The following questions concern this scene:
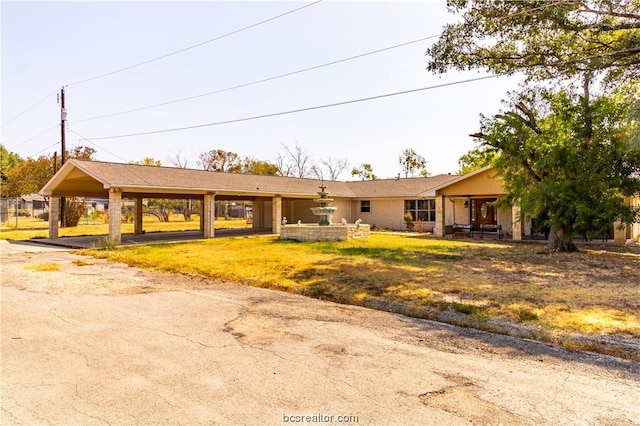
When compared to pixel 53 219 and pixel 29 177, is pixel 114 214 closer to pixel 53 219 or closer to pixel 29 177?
pixel 53 219

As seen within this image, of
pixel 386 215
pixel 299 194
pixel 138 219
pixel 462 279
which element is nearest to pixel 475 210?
pixel 386 215

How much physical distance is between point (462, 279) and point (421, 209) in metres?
20.5

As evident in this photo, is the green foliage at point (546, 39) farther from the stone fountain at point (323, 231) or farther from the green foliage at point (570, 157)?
the stone fountain at point (323, 231)

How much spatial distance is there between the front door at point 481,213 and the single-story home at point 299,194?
65 millimetres

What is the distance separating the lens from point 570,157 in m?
14.8

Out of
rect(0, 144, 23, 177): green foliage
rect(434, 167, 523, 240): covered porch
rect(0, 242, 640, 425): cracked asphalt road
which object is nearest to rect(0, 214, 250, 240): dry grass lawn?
rect(434, 167, 523, 240): covered porch

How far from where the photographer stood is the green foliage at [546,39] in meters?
11.6

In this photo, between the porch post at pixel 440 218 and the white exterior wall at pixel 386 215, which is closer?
the porch post at pixel 440 218

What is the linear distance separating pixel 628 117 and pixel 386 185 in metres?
20.0

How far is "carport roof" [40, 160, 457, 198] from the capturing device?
20.2 metres

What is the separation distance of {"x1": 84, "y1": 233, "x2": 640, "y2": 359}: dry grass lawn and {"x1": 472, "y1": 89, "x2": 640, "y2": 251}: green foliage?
1.57 metres

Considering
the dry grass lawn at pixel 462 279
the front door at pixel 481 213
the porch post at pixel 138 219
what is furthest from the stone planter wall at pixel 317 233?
the porch post at pixel 138 219

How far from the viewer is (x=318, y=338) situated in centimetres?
581

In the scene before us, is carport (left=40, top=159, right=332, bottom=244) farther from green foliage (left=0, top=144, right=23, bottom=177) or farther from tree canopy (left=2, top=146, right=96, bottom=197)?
green foliage (left=0, top=144, right=23, bottom=177)
